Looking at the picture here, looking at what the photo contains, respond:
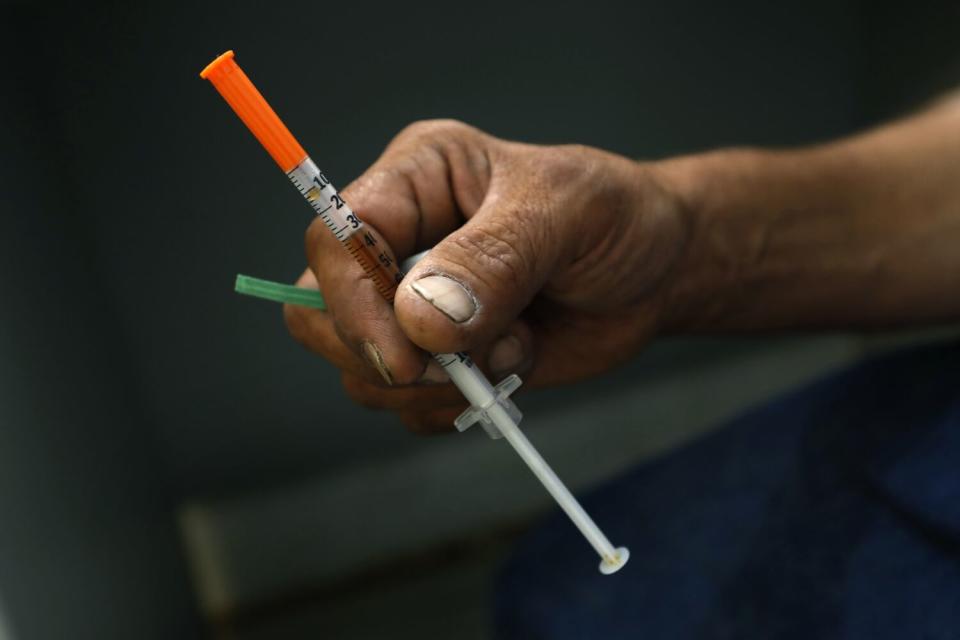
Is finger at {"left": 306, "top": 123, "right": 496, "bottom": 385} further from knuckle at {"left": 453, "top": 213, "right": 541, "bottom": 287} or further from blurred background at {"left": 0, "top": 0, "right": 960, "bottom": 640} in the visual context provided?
→ blurred background at {"left": 0, "top": 0, "right": 960, "bottom": 640}

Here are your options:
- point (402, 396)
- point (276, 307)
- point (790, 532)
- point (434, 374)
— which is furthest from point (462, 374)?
point (276, 307)

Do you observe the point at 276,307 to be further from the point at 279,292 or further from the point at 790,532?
the point at 790,532

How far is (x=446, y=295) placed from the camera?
1.55 feet

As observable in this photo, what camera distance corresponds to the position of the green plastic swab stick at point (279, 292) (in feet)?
1.54

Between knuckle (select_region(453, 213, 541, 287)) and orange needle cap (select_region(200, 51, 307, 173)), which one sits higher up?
orange needle cap (select_region(200, 51, 307, 173))

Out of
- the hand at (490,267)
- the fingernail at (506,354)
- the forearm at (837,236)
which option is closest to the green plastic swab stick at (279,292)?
the hand at (490,267)

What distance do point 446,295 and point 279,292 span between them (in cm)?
11

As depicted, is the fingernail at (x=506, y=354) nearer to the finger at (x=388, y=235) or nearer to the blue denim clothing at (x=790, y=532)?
the finger at (x=388, y=235)

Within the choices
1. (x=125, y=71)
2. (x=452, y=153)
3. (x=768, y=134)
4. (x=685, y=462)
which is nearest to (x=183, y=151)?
(x=125, y=71)

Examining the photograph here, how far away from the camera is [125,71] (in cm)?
83

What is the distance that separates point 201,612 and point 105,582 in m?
0.42

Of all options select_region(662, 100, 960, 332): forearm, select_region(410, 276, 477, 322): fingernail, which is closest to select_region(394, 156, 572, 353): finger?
select_region(410, 276, 477, 322): fingernail

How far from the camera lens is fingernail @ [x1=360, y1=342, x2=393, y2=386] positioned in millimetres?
521

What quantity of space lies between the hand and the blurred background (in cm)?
26
